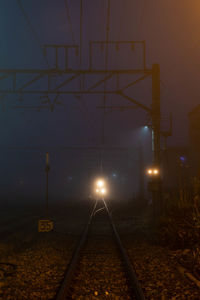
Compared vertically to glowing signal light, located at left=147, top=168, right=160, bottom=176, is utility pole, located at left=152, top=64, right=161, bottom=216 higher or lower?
higher

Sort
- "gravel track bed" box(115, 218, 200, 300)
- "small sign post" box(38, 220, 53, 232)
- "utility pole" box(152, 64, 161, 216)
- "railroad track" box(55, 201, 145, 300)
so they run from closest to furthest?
"railroad track" box(55, 201, 145, 300), "gravel track bed" box(115, 218, 200, 300), "small sign post" box(38, 220, 53, 232), "utility pole" box(152, 64, 161, 216)

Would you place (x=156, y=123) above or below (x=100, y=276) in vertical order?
above

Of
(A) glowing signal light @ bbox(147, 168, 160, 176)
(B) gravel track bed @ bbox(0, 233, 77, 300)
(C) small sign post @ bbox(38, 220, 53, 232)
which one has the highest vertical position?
(A) glowing signal light @ bbox(147, 168, 160, 176)

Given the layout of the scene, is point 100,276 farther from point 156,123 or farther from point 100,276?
point 156,123

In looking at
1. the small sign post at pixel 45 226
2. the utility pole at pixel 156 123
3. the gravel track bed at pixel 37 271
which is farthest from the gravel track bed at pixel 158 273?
the utility pole at pixel 156 123

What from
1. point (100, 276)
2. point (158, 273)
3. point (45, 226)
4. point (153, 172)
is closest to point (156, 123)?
point (153, 172)

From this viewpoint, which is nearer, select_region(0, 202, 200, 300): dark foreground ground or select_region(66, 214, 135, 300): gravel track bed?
select_region(66, 214, 135, 300): gravel track bed

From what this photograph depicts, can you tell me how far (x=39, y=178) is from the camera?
3787 inches

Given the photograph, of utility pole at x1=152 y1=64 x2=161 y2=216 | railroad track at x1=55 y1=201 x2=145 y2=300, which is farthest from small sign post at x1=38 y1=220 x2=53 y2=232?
utility pole at x1=152 y1=64 x2=161 y2=216

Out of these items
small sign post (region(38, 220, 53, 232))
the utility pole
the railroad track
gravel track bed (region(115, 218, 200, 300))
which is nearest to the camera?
the railroad track

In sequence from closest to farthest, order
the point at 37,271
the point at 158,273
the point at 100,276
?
the point at 100,276, the point at 158,273, the point at 37,271

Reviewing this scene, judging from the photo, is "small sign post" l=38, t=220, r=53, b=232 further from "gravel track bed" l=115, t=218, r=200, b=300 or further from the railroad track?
"gravel track bed" l=115, t=218, r=200, b=300

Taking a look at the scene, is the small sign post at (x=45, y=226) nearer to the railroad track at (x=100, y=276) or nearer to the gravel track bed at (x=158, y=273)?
the railroad track at (x=100, y=276)

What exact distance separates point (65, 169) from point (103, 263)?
82.2 metres
